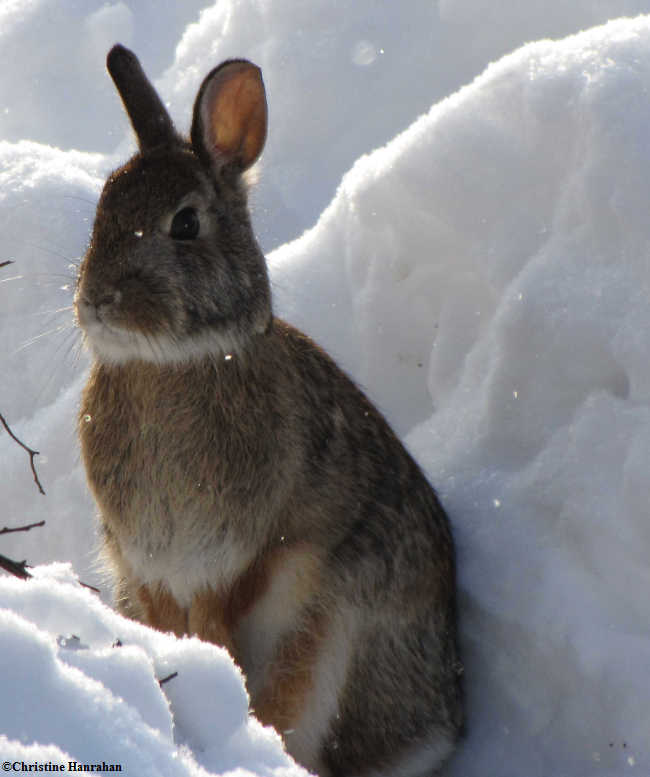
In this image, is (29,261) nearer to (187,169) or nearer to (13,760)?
(187,169)

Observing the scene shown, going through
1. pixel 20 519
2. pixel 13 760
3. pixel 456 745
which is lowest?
pixel 456 745

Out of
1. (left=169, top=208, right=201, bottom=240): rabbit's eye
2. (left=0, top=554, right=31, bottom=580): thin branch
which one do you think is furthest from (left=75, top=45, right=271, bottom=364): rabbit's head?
(left=0, top=554, right=31, bottom=580): thin branch

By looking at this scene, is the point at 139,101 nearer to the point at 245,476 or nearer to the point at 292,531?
the point at 245,476

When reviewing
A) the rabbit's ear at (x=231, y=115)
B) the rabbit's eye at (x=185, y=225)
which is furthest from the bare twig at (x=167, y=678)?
the rabbit's ear at (x=231, y=115)

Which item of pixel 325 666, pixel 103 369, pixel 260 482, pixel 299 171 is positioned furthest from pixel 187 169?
pixel 299 171

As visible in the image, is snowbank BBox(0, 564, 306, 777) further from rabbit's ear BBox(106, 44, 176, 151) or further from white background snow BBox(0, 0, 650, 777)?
rabbit's ear BBox(106, 44, 176, 151)

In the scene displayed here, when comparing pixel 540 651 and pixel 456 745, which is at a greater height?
pixel 540 651
